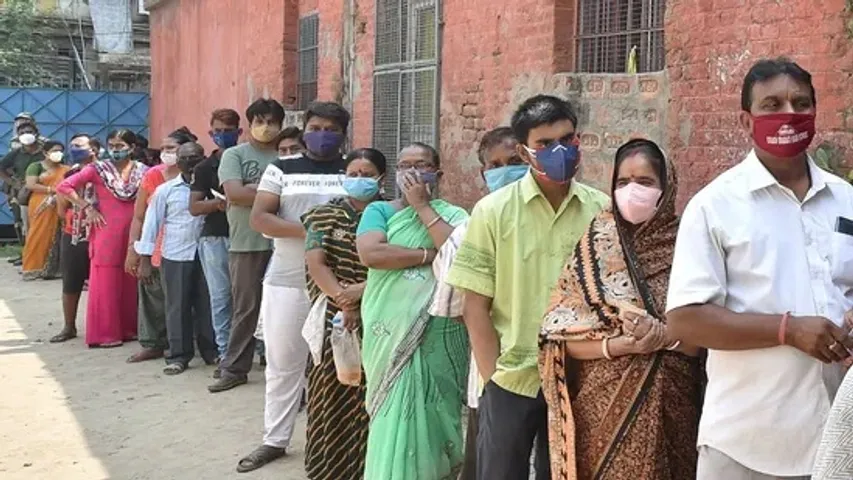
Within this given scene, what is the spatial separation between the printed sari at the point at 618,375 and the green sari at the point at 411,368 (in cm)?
91

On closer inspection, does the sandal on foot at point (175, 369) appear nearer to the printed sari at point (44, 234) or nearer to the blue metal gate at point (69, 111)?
the printed sari at point (44, 234)

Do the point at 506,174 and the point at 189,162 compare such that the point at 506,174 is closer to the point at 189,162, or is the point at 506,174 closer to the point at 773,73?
the point at 773,73

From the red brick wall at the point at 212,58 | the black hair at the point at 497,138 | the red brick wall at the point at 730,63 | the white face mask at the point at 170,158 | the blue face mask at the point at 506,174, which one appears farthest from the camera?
the red brick wall at the point at 212,58

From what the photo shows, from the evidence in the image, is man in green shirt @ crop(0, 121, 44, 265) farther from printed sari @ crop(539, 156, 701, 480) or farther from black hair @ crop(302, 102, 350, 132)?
printed sari @ crop(539, 156, 701, 480)

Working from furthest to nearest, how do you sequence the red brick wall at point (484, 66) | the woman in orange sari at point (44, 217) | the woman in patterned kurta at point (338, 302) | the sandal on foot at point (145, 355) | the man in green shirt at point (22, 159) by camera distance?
the man in green shirt at point (22, 159) < the woman in orange sari at point (44, 217) < the sandal on foot at point (145, 355) < the red brick wall at point (484, 66) < the woman in patterned kurta at point (338, 302)

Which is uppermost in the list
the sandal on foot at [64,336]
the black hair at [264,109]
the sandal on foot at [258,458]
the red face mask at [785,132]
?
the black hair at [264,109]

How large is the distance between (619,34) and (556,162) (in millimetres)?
2945

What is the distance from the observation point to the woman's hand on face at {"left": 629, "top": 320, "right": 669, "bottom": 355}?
2793mm

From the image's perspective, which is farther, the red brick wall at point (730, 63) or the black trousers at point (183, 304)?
the black trousers at point (183, 304)

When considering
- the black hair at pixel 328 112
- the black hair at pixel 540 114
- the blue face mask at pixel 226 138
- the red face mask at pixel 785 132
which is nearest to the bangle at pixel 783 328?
the red face mask at pixel 785 132

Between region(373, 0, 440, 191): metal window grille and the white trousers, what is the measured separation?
292cm

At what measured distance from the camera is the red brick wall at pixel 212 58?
11555 mm

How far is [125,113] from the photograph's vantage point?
19.1 meters

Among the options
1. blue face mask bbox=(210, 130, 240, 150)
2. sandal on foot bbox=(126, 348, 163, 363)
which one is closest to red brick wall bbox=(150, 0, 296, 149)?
blue face mask bbox=(210, 130, 240, 150)
